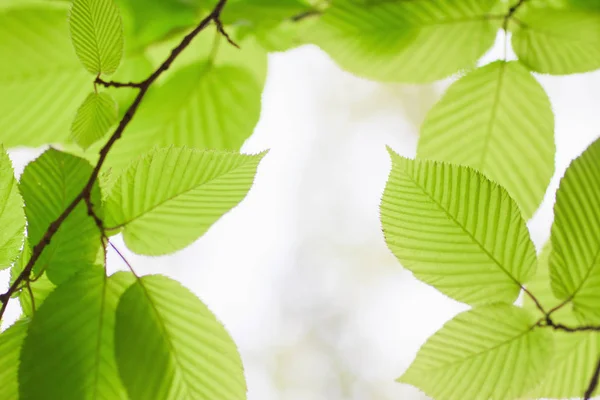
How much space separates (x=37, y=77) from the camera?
366 millimetres

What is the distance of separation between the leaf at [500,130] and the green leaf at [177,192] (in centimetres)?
13

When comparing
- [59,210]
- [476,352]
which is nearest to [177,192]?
[59,210]

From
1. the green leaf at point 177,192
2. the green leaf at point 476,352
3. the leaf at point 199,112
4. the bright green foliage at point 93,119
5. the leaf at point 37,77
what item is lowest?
the green leaf at point 476,352

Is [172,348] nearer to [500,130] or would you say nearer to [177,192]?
[177,192]

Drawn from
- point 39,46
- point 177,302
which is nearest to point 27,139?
point 39,46

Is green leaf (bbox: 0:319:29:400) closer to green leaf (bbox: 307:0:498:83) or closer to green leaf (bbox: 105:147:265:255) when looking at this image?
green leaf (bbox: 105:147:265:255)

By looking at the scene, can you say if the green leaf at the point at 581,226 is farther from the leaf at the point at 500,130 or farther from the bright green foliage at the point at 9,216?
the bright green foliage at the point at 9,216

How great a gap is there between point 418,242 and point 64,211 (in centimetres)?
17

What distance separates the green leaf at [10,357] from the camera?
0.88 feet

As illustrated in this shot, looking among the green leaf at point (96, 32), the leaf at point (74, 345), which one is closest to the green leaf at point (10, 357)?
the leaf at point (74, 345)

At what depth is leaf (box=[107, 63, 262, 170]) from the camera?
0.39 metres

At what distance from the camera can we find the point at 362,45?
347 millimetres

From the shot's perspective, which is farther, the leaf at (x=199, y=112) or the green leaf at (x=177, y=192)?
the leaf at (x=199, y=112)

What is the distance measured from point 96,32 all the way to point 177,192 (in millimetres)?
88
